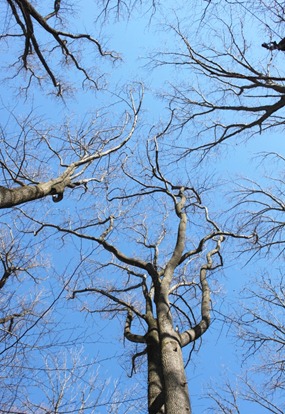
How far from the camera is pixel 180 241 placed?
5.06 m

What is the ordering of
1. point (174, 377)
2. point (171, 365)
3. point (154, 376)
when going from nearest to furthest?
point (174, 377) < point (171, 365) < point (154, 376)

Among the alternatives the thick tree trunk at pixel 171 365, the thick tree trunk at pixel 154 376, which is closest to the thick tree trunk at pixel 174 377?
the thick tree trunk at pixel 171 365

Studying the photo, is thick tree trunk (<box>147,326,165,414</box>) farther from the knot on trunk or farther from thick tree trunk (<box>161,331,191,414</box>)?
the knot on trunk

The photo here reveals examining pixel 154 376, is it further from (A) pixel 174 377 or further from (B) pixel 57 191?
(B) pixel 57 191

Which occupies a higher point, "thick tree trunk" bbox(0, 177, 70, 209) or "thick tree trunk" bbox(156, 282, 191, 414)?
"thick tree trunk" bbox(0, 177, 70, 209)

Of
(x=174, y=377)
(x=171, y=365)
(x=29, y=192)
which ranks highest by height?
(x=29, y=192)

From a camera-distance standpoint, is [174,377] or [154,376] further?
[154,376]

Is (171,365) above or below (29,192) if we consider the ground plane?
below

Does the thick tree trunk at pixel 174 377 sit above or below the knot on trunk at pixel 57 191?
below

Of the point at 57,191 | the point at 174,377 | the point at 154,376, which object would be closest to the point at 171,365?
the point at 174,377

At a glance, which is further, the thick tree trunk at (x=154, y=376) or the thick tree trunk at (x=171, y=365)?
the thick tree trunk at (x=154, y=376)

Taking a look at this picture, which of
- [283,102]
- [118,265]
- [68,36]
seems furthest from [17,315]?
[283,102]

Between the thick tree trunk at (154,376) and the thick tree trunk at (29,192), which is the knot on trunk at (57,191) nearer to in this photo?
the thick tree trunk at (29,192)

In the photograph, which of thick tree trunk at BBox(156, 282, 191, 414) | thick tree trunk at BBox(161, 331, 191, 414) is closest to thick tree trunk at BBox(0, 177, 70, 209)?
thick tree trunk at BBox(156, 282, 191, 414)
